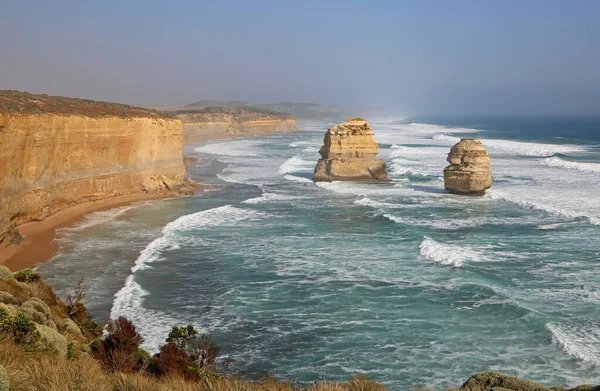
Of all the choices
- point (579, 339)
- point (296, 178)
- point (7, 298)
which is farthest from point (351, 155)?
point (7, 298)

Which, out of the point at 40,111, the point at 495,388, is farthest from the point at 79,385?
the point at 40,111

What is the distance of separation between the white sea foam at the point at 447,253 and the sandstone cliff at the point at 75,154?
15.4m

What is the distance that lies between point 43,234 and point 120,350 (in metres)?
16.8

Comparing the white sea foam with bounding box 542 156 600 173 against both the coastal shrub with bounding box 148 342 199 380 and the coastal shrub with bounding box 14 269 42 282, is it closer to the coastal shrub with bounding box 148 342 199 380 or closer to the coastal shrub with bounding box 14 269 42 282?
the coastal shrub with bounding box 14 269 42 282

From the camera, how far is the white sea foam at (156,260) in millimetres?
15086

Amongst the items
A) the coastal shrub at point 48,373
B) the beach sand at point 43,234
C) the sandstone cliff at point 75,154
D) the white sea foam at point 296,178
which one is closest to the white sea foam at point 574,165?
the white sea foam at point 296,178

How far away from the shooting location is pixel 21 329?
8938 mm

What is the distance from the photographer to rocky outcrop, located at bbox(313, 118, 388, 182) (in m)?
40.1

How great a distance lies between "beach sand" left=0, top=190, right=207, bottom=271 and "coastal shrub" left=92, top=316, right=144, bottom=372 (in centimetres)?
1131

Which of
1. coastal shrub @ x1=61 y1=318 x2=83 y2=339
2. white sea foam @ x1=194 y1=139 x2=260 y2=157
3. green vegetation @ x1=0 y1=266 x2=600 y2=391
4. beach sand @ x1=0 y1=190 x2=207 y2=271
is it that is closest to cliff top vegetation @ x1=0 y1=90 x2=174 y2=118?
beach sand @ x1=0 y1=190 x2=207 y2=271

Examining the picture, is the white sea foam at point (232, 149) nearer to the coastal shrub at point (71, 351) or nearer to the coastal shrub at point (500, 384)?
the coastal shrub at point (71, 351)

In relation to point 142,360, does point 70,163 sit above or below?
above

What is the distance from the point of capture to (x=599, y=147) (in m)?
71.9

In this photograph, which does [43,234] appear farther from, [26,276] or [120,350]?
[120,350]
